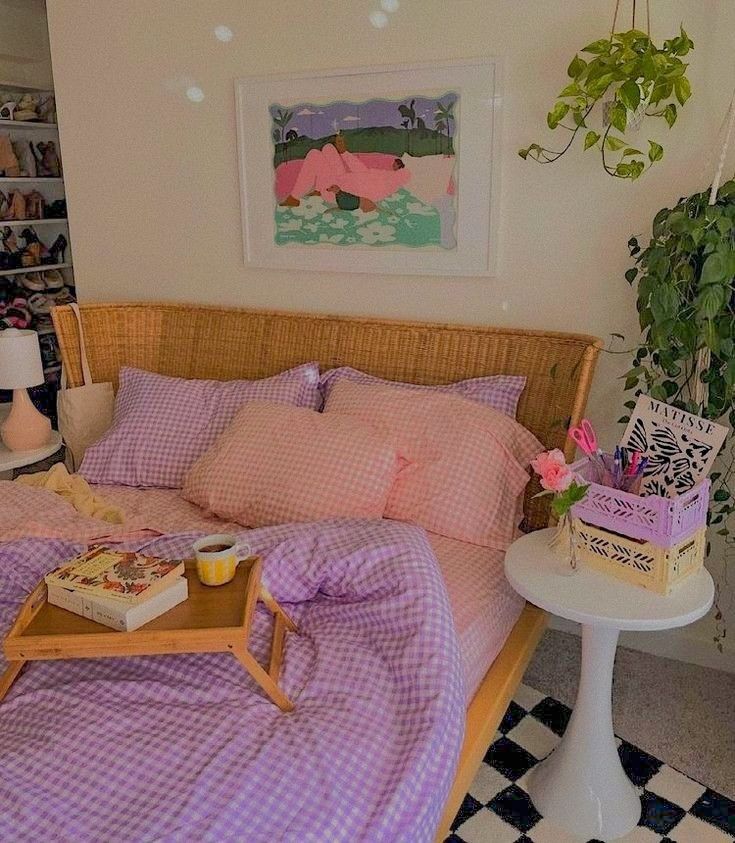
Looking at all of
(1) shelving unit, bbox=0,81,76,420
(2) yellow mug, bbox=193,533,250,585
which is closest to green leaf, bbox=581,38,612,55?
(2) yellow mug, bbox=193,533,250,585

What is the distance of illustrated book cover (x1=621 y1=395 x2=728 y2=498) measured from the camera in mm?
1827

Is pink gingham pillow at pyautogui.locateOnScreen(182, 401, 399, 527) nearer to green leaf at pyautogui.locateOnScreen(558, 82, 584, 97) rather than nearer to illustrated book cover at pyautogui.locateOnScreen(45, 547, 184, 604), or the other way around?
illustrated book cover at pyautogui.locateOnScreen(45, 547, 184, 604)

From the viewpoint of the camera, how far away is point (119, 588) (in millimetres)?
1427

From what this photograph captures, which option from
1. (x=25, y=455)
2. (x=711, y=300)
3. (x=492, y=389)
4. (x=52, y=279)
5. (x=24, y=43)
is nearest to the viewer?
(x=711, y=300)

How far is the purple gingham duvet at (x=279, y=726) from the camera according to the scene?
3.93 ft

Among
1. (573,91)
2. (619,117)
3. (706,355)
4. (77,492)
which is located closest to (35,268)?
(77,492)

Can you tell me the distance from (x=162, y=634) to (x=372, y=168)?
1700mm

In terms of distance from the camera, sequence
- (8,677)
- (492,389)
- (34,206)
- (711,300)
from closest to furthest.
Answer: (8,677)
(711,300)
(492,389)
(34,206)

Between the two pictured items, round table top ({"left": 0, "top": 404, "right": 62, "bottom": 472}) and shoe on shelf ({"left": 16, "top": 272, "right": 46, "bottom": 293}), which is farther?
shoe on shelf ({"left": 16, "top": 272, "right": 46, "bottom": 293})

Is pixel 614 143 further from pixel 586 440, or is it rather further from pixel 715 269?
pixel 586 440

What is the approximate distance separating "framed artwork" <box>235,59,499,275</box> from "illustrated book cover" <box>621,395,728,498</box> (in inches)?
30.3

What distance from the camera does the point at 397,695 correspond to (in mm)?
1472

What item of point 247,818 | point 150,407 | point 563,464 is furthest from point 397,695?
point 150,407

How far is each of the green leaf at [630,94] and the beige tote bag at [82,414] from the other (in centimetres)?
198
